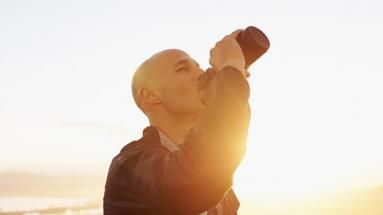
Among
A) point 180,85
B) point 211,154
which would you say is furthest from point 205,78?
point 211,154

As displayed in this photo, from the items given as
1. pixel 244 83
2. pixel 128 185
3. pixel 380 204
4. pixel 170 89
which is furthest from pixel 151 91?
pixel 380 204

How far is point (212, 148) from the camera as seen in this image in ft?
5.63

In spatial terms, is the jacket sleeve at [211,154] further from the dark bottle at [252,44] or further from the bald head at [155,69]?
the bald head at [155,69]

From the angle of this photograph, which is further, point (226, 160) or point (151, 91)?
point (151, 91)

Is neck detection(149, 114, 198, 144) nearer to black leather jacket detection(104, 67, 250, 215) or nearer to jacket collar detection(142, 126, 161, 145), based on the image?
jacket collar detection(142, 126, 161, 145)

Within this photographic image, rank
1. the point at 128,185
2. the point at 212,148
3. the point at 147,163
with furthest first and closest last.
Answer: the point at 128,185, the point at 147,163, the point at 212,148

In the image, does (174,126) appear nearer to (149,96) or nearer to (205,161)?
(149,96)

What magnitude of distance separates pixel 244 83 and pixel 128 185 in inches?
22.7

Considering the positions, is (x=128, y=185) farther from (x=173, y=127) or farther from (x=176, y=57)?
(x=176, y=57)

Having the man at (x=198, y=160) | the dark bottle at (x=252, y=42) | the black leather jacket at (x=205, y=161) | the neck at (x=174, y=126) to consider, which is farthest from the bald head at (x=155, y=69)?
the black leather jacket at (x=205, y=161)

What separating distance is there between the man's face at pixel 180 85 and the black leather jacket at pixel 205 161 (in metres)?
0.50

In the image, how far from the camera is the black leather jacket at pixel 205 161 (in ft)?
5.66

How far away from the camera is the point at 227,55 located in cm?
194

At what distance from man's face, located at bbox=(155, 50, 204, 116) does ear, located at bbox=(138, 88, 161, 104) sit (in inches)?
1.4
